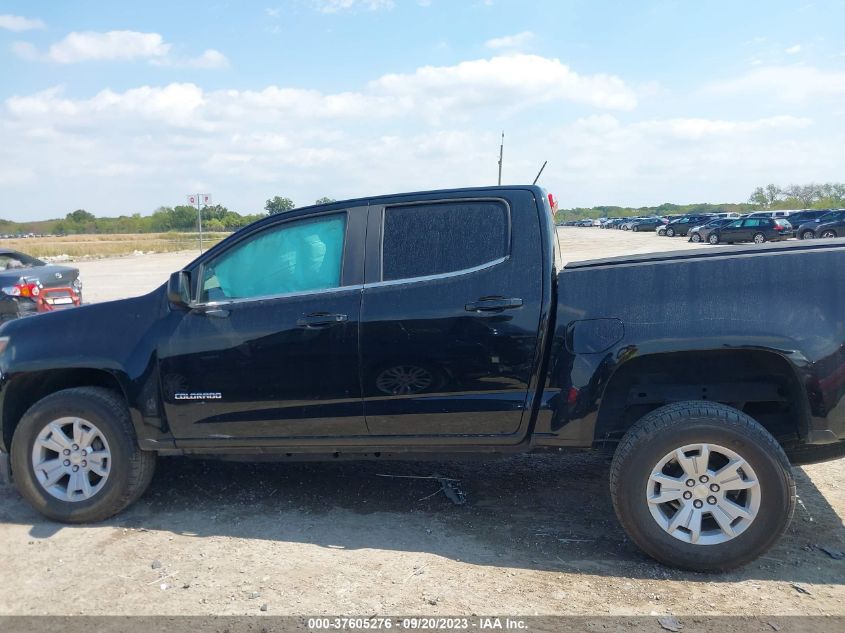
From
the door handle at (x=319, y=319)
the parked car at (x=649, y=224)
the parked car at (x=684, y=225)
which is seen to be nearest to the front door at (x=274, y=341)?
the door handle at (x=319, y=319)

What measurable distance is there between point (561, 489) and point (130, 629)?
8.84 ft

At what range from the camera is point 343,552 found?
12.3 ft

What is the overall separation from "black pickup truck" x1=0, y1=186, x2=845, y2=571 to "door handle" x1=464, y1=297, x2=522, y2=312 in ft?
0.04

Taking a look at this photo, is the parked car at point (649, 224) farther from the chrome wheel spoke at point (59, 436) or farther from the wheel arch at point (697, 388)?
the chrome wheel spoke at point (59, 436)

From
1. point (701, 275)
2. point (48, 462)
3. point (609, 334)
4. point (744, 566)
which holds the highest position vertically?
point (701, 275)

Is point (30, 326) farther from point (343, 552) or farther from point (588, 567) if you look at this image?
point (588, 567)

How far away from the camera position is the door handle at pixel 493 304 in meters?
3.69

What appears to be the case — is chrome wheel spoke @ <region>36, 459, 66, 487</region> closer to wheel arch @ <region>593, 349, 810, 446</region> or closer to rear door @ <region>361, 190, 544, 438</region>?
rear door @ <region>361, 190, 544, 438</region>

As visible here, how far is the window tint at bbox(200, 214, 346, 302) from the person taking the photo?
13.3 feet

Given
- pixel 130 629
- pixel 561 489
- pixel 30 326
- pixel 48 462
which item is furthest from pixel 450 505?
pixel 30 326

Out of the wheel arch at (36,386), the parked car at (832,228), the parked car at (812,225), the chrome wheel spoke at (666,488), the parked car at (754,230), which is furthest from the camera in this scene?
the parked car at (754,230)

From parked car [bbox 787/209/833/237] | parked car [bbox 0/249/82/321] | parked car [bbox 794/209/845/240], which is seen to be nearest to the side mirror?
parked car [bbox 0/249/82/321]

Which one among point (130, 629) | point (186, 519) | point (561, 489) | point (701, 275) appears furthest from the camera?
point (561, 489)

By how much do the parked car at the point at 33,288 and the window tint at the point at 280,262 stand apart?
6.65 meters
